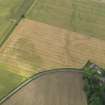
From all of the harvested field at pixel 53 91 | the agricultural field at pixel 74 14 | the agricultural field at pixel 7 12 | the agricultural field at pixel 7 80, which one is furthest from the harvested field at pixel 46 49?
the harvested field at pixel 53 91

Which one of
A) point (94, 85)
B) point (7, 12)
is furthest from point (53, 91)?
point (7, 12)

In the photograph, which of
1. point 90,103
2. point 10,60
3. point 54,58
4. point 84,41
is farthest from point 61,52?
point 90,103

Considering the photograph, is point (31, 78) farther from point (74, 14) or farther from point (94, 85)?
point (74, 14)

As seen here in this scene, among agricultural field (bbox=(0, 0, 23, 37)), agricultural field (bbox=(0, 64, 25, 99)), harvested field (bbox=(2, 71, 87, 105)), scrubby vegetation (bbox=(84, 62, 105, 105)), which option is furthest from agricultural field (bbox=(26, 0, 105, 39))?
agricultural field (bbox=(0, 64, 25, 99))

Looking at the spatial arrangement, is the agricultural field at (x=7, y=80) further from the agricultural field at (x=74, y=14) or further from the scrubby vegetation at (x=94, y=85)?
the agricultural field at (x=74, y=14)

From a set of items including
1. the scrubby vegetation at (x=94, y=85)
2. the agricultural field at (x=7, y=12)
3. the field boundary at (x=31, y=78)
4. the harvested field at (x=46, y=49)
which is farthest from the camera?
the agricultural field at (x=7, y=12)

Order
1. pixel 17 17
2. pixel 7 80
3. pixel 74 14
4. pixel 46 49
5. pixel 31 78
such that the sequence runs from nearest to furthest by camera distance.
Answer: pixel 7 80, pixel 31 78, pixel 46 49, pixel 17 17, pixel 74 14

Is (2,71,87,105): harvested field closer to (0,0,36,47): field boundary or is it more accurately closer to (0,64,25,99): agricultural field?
(0,64,25,99): agricultural field
